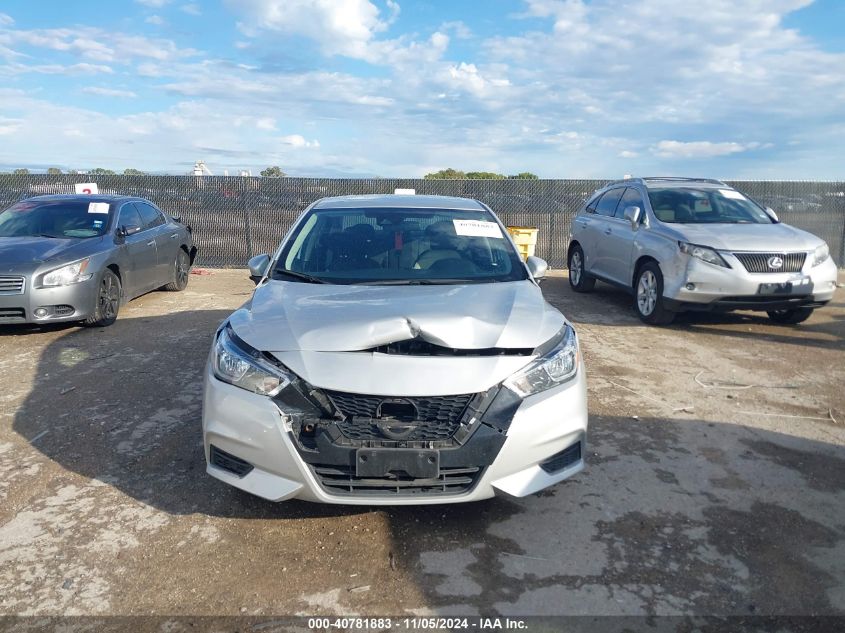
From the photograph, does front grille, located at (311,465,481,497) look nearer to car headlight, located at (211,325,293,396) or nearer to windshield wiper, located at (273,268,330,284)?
car headlight, located at (211,325,293,396)

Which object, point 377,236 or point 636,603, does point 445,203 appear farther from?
point 636,603

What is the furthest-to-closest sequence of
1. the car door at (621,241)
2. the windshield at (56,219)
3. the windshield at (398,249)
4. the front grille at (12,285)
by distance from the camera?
the car door at (621,241)
the windshield at (56,219)
the front grille at (12,285)
the windshield at (398,249)

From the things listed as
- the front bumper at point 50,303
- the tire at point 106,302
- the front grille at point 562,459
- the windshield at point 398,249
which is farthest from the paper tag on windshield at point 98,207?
the front grille at point 562,459

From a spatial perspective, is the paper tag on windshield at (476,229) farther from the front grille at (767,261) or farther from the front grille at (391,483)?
the front grille at (767,261)

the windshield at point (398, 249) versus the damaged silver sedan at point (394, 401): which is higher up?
the windshield at point (398, 249)

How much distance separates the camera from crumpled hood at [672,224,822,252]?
7664 millimetres

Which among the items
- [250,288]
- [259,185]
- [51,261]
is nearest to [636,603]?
[51,261]

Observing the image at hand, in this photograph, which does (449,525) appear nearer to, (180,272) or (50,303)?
(50,303)

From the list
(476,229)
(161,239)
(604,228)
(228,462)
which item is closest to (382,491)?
(228,462)

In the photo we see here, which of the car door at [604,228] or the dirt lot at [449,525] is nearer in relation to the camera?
the dirt lot at [449,525]

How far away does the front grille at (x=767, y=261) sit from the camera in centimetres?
759

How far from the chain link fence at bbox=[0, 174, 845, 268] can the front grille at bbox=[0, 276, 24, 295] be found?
7.53 meters

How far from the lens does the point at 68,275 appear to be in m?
7.48

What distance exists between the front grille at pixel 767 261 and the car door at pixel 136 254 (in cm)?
745
